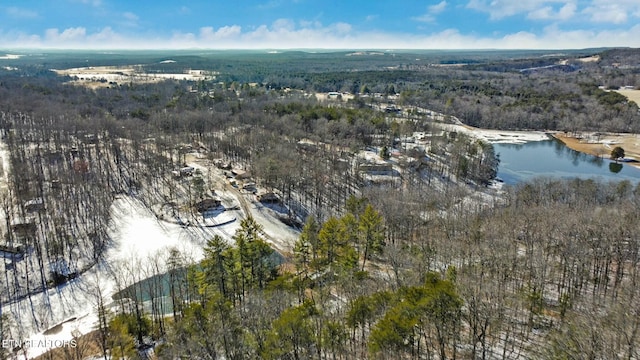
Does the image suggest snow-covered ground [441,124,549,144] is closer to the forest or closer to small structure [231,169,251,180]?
the forest

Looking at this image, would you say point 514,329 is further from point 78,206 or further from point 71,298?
point 78,206

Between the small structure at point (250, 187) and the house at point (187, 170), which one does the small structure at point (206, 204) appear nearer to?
the small structure at point (250, 187)

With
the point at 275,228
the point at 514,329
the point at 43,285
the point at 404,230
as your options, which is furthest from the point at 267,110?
the point at 514,329

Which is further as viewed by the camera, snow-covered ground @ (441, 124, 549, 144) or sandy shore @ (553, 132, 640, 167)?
snow-covered ground @ (441, 124, 549, 144)

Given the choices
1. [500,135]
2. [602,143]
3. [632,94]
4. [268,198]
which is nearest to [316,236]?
[268,198]

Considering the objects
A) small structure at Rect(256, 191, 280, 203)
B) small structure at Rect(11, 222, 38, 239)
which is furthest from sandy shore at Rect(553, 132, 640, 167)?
small structure at Rect(11, 222, 38, 239)

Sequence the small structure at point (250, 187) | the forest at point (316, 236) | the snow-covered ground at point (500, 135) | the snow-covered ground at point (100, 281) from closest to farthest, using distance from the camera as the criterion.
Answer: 1. the forest at point (316, 236)
2. the snow-covered ground at point (100, 281)
3. the small structure at point (250, 187)
4. the snow-covered ground at point (500, 135)

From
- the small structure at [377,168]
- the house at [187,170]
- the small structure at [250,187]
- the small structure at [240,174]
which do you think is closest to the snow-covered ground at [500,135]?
the small structure at [377,168]
